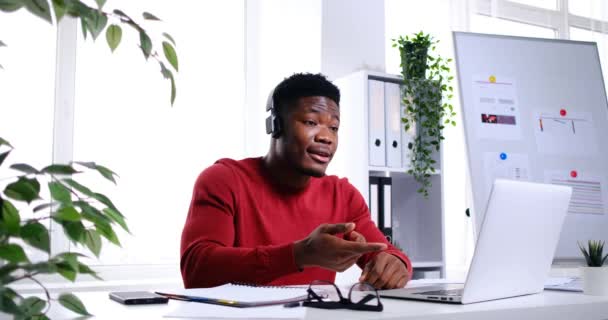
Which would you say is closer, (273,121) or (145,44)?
(145,44)

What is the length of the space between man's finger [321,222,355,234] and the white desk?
0.47 feet

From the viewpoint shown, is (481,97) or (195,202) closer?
(195,202)

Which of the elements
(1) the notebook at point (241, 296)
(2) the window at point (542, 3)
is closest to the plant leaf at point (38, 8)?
(1) the notebook at point (241, 296)

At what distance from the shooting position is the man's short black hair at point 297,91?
1903 mm

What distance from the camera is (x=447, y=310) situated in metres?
0.97

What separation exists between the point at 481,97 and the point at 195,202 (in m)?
0.96

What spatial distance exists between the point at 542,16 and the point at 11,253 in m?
4.37

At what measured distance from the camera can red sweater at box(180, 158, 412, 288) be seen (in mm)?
1521

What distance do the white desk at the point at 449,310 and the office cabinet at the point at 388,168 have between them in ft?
4.86

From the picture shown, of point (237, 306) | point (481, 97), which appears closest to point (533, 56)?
point (481, 97)

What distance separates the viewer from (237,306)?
98 cm

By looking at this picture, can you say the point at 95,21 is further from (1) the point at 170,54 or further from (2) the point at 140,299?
(2) the point at 140,299

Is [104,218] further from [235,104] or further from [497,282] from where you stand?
[235,104]

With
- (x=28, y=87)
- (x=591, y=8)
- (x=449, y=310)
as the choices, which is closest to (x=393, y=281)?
(x=449, y=310)
